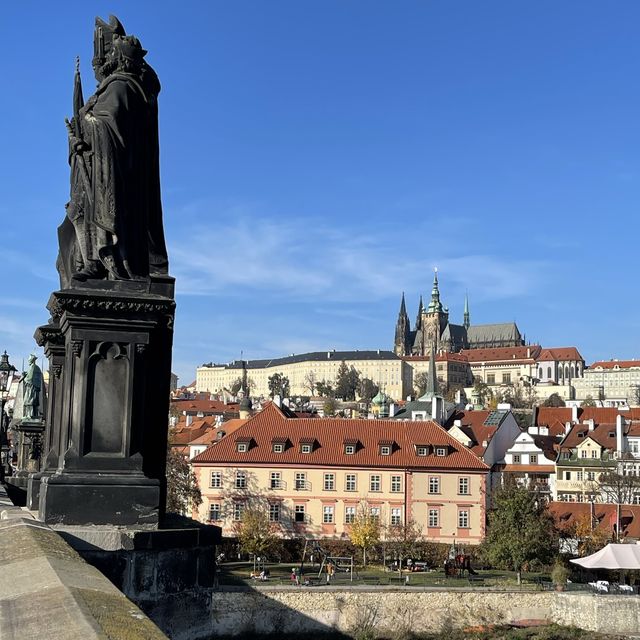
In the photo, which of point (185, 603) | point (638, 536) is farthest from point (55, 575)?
point (638, 536)

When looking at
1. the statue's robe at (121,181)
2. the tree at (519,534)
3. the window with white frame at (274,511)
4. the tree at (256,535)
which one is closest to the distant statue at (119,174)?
the statue's robe at (121,181)

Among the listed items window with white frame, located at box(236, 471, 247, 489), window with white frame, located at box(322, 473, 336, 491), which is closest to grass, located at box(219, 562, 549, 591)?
window with white frame, located at box(322, 473, 336, 491)

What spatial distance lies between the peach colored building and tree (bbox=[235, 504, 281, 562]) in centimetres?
242

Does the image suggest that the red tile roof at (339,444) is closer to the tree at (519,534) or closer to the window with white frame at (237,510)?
the window with white frame at (237,510)

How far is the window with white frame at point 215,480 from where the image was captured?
5591cm

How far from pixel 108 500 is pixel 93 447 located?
346 millimetres

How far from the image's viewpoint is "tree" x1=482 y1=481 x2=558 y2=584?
151 feet

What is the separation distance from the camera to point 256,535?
4888cm

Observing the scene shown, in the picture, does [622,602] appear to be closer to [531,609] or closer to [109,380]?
[531,609]

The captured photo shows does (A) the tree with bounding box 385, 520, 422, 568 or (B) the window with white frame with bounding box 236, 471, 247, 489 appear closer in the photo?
(A) the tree with bounding box 385, 520, 422, 568

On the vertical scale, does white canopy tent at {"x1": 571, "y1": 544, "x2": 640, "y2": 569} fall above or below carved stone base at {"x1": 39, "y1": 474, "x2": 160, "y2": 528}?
below

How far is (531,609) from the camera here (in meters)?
39.2

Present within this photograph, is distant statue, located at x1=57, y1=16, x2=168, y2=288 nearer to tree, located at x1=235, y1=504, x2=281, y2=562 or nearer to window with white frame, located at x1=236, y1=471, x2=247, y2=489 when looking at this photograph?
tree, located at x1=235, y1=504, x2=281, y2=562

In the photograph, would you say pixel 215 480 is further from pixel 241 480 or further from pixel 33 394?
pixel 33 394
